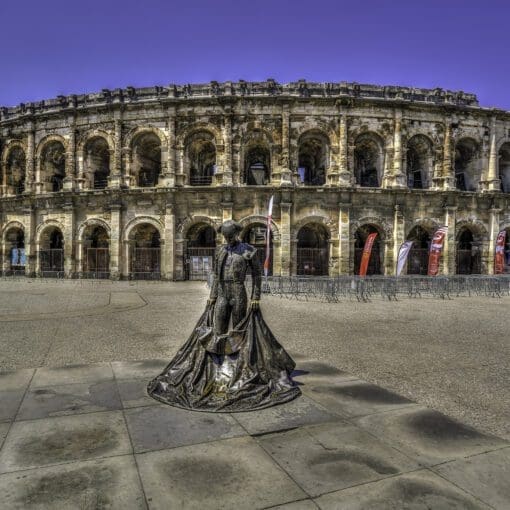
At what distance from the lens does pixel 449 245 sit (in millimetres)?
22828

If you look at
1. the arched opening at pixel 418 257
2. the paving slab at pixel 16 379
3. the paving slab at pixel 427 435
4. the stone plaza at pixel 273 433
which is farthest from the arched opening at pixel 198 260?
the paving slab at pixel 427 435

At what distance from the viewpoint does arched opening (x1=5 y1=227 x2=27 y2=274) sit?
2517 centimetres

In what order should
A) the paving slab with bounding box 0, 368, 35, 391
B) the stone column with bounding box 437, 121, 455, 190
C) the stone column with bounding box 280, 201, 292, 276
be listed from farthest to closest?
the stone column with bounding box 437, 121, 455, 190, the stone column with bounding box 280, 201, 292, 276, the paving slab with bounding box 0, 368, 35, 391

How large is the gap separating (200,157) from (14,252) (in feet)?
44.5

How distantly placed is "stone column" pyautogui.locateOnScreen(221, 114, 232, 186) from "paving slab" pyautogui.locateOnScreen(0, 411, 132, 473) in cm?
1897

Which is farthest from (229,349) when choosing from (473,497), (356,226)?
(356,226)

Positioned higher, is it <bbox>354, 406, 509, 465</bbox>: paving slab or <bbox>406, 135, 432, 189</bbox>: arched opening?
<bbox>406, 135, 432, 189</bbox>: arched opening

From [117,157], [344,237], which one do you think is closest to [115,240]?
[117,157]

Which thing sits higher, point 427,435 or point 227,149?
point 227,149

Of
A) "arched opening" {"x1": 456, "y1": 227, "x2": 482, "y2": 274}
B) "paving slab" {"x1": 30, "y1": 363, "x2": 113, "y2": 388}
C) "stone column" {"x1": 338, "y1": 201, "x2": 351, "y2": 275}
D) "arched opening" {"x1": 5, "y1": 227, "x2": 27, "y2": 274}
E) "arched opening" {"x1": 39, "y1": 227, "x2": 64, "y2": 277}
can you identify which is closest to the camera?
"paving slab" {"x1": 30, "y1": 363, "x2": 113, "y2": 388}

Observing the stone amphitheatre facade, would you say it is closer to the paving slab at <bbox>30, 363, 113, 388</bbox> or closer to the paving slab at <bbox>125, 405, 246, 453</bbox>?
the paving slab at <bbox>30, 363, 113, 388</bbox>

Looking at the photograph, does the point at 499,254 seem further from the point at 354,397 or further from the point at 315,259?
the point at 354,397

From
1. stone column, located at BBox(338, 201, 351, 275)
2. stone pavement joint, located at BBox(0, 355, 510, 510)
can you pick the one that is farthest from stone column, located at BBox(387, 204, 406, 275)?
stone pavement joint, located at BBox(0, 355, 510, 510)

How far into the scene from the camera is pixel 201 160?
2666 cm
